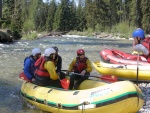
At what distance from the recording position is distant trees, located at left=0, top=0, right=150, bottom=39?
46125 millimetres

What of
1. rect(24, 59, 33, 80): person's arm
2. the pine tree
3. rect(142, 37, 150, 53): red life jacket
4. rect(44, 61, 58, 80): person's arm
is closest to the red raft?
rect(142, 37, 150, 53): red life jacket

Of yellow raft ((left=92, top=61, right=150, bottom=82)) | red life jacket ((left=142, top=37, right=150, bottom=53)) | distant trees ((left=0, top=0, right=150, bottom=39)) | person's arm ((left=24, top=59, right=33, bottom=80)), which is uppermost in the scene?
distant trees ((left=0, top=0, right=150, bottom=39))

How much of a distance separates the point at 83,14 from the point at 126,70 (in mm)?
56753

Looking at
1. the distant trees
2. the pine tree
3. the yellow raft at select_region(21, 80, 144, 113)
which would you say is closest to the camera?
the yellow raft at select_region(21, 80, 144, 113)

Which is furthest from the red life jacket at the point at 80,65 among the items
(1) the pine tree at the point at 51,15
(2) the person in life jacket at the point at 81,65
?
(1) the pine tree at the point at 51,15

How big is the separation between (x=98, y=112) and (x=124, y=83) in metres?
0.74

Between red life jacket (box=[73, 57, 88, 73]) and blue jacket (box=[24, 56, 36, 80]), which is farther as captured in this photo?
red life jacket (box=[73, 57, 88, 73])

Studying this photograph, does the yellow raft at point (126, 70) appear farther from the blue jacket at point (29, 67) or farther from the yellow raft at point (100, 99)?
the yellow raft at point (100, 99)

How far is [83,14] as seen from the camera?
64375 mm

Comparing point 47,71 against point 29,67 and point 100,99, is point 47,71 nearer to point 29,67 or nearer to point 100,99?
point 29,67

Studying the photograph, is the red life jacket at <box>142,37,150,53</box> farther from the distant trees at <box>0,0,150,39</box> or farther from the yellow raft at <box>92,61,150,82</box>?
the distant trees at <box>0,0,150,39</box>

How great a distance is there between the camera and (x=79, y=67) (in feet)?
24.8

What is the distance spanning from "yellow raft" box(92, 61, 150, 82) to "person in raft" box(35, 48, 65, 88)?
2.82 m

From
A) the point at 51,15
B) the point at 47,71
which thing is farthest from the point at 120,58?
the point at 51,15
